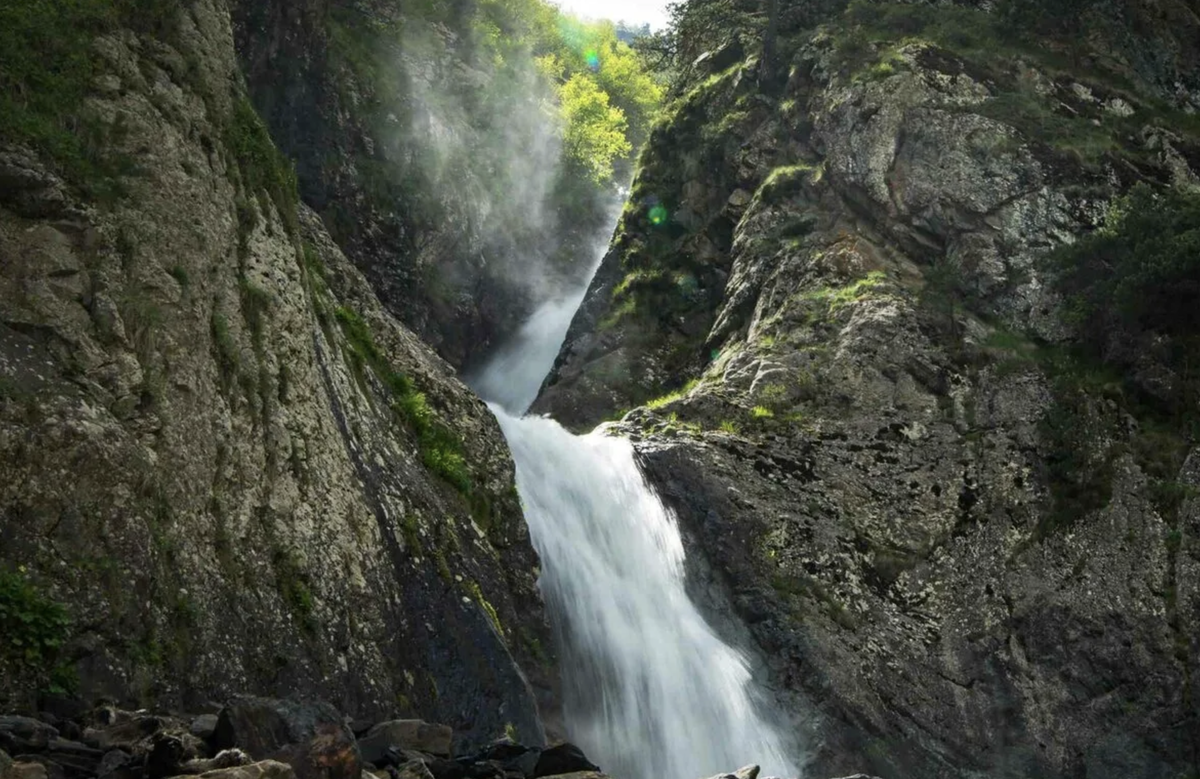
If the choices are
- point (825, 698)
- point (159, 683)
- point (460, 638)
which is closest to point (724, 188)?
point (825, 698)

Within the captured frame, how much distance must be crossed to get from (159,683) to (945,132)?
2641 centimetres

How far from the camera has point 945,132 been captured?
1254 inches

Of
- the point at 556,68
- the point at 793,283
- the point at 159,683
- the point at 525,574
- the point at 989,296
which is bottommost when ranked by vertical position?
the point at 159,683

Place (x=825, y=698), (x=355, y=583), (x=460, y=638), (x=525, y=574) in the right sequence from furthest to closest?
1. (x=825, y=698)
2. (x=525, y=574)
3. (x=460, y=638)
4. (x=355, y=583)

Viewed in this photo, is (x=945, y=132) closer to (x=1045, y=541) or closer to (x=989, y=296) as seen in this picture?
(x=989, y=296)

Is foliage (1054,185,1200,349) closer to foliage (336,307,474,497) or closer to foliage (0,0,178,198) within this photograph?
foliage (336,307,474,497)

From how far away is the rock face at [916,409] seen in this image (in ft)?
74.4

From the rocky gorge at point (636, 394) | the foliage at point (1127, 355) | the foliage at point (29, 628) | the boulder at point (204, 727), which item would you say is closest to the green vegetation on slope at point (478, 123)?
the rocky gorge at point (636, 394)

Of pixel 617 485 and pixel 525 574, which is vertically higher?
pixel 617 485

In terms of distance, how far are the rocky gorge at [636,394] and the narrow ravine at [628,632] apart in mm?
217

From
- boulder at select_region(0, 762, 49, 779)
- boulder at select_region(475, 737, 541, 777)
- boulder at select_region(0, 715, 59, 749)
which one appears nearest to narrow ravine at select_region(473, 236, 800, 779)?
boulder at select_region(475, 737, 541, 777)

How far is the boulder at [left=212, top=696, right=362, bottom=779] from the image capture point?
8.98m

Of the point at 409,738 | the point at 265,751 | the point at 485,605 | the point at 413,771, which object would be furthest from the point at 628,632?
the point at 265,751

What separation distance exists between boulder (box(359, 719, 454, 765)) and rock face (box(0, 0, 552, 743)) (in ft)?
5.83
